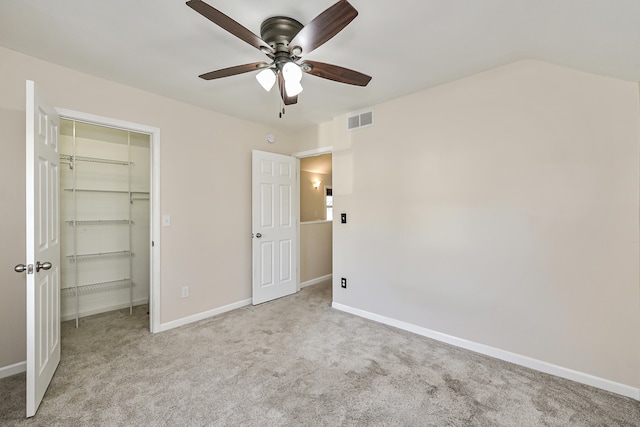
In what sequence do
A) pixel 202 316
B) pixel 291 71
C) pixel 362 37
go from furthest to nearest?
pixel 202 316 → pixel 362 37 → pixel 291 71

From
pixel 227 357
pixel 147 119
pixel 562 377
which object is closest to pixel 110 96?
pixel 147 119

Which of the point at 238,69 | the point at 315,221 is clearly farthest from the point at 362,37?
the point at 315,221

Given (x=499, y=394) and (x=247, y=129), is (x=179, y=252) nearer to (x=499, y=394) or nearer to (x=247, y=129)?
(x=247, y=129)

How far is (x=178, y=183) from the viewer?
3.04 meters

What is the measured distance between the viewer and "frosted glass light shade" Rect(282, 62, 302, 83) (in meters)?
1.63

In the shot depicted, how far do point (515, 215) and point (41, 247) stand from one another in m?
3.45

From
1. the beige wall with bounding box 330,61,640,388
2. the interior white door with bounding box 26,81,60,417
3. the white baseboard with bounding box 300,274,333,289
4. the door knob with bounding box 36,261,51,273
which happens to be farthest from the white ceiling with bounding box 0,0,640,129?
the white baseboard with bounding box 300,274,333,289

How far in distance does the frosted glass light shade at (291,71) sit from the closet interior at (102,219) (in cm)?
262

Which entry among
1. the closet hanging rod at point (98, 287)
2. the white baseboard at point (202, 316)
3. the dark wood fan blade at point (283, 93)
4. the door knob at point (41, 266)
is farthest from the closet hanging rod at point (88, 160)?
the dark wood fan blade at point (283, 93)

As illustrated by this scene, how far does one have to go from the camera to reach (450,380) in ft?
6.73

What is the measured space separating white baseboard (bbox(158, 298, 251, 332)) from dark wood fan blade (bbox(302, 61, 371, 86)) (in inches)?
111

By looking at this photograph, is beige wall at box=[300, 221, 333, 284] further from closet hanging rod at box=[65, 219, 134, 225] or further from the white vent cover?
closet hanging rod at box=[65, 219, 134, 225]

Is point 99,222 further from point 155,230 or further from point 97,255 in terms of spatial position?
point 155,230

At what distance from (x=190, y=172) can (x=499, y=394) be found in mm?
3394
